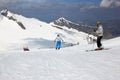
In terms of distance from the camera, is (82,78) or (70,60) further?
(70,60)

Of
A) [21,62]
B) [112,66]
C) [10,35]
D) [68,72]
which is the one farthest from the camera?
[10,35]

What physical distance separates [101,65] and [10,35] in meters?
138

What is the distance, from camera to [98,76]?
48.4ft

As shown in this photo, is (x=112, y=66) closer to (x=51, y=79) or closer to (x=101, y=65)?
(x=101, y=65)

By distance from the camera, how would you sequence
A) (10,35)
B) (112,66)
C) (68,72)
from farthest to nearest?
(10,35), (112,66), (68,72)

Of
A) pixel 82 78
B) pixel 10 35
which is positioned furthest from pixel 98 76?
pixel 10 35

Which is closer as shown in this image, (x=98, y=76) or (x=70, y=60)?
(x=98, y=76)

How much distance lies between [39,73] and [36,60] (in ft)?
12.8

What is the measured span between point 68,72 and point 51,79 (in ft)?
4.70

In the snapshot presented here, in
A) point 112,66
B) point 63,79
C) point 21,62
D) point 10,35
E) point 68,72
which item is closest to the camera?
point 63,79

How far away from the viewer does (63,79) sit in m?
14.5

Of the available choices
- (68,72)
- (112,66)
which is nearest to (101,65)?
A: (112,66)

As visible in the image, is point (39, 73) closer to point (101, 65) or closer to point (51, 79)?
point (51, 79)

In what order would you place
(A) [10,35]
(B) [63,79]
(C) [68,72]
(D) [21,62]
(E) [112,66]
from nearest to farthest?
(B) [63,79] < (C) [68,72] < (E) [112,66] < (D) [21,62] < (A) [10,35]
